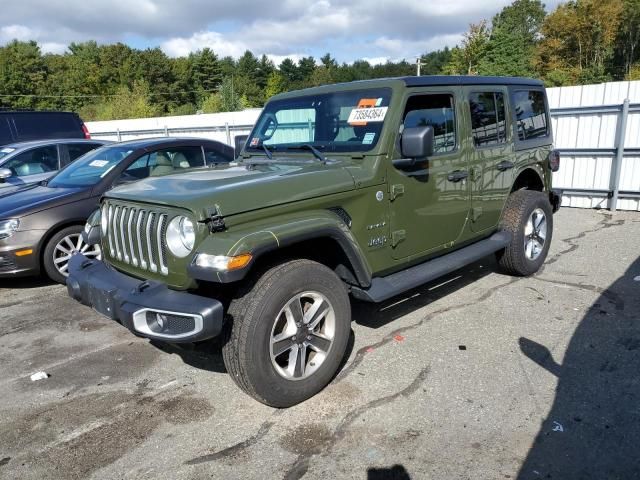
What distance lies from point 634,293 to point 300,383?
3.66m

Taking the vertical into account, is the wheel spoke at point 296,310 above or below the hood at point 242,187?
below

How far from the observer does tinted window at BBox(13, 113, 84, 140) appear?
32.7 ft

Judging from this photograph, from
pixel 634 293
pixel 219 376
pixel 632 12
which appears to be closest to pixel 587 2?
pixel 632 12

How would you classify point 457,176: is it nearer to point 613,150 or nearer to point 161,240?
point 161,240

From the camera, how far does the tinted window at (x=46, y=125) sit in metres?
9.97

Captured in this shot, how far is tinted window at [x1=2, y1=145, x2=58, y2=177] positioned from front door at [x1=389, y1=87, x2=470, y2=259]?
6091mm

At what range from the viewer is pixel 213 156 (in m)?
6.64

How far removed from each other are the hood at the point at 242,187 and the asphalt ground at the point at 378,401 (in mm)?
1335

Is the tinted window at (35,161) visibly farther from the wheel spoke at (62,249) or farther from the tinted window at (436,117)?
the tinted window at (436,117)

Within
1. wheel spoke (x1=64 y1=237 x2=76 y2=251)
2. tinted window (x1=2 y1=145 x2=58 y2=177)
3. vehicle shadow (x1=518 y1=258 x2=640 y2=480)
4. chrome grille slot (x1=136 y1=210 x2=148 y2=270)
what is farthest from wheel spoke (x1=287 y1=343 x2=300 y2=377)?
tinted window (x1=2 y1=145 x2=58 y2=177)

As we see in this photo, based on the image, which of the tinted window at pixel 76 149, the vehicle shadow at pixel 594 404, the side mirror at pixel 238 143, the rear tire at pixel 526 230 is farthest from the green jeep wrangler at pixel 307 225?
the tinted window at pixel 76 149

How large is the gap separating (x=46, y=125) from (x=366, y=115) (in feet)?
29.9

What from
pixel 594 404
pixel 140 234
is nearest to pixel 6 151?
pixel 140 234

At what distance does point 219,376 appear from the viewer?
3518mm
